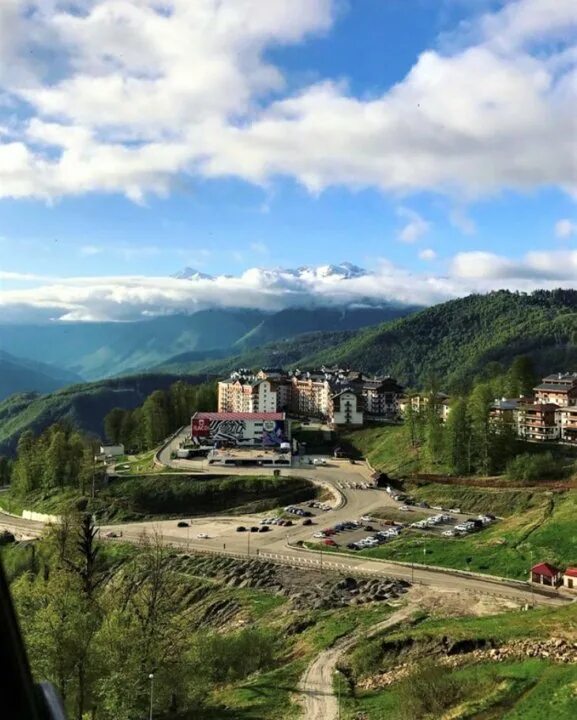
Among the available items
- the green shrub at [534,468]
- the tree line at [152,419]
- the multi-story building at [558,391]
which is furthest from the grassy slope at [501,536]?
the tree line at [152,419]

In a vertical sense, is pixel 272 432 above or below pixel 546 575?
above

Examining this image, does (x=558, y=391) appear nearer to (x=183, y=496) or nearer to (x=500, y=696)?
(x=183, y=496)

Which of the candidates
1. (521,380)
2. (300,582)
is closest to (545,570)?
(300,582)

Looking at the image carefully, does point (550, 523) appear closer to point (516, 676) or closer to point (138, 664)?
point (516, 676)

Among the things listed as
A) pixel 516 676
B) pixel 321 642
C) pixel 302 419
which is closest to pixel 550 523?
pixel 321 642

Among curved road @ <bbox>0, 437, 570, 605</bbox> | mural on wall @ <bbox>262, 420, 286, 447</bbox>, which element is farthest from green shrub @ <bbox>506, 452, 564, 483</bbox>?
mural on wall @ <bbox>262, 420, 286, 447</bbox>

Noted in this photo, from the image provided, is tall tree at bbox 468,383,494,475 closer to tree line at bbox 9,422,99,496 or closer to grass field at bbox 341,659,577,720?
tree line at bbox 9,422,99,496

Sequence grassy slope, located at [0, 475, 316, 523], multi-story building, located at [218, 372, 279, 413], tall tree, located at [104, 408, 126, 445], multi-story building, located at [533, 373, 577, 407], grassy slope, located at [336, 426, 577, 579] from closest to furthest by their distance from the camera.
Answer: grassy slope, located at [336, 426, 577, 579], grassy slope, located at [0, 475, 316, 523], multi-story building, located at [533, 373, 577, 407], tall tree, located at [104, 408, 126, 445], multi-story building, located at [218, 372, 279, 413]
